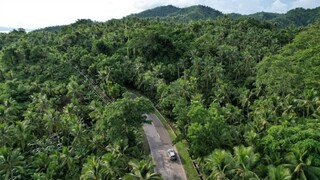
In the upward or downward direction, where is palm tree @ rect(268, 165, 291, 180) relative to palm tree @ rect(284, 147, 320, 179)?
upward

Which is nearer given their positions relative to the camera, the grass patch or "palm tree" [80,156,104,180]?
"palm tree" [80,156,104,180]

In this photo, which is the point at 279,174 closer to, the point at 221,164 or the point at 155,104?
the point at 221,164

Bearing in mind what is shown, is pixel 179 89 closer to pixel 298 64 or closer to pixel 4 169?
pixel 298 64

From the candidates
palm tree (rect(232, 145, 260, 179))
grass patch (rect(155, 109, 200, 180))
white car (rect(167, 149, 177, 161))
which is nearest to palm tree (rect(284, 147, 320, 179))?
palm tree (rect(232, 145, 260, 179))

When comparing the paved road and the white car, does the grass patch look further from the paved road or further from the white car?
the white car

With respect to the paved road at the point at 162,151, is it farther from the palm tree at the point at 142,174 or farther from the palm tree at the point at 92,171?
the palm tree at the point at 92,171

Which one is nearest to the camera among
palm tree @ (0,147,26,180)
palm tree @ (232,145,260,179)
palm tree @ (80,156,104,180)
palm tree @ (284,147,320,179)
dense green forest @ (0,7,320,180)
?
palm tree @ (232,145,260,179)

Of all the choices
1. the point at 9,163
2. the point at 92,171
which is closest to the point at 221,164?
the point at 92,171

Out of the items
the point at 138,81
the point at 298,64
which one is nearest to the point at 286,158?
the point at 298,64
